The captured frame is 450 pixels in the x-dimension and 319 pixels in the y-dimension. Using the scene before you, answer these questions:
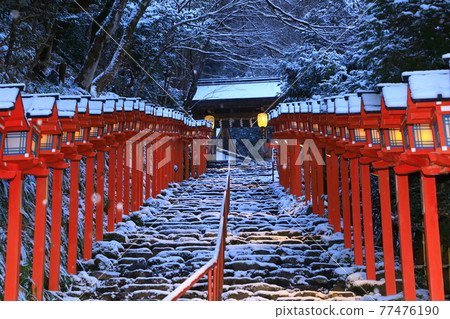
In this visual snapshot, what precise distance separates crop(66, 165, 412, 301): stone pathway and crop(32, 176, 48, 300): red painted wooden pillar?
1.13 meters

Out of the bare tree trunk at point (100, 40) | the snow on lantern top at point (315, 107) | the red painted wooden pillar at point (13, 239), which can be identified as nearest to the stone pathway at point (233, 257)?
the red painted wooden pillar at point (13, 239)

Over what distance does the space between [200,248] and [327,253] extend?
9.30 ft

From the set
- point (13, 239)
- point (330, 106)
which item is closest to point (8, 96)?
point (13, 239)

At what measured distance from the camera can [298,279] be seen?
8477mm

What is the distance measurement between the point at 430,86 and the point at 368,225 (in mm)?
4295

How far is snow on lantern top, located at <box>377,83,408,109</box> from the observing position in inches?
216

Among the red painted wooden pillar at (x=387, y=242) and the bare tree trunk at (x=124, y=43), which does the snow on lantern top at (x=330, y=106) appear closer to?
the red painted wooden pillar at (x=387, y=242)

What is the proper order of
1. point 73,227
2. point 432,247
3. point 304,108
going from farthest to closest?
point 304,108 → point 73,227 → point 432,247

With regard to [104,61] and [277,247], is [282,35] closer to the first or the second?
[104,61]

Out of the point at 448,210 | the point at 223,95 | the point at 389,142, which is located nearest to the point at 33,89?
the point at 389,142

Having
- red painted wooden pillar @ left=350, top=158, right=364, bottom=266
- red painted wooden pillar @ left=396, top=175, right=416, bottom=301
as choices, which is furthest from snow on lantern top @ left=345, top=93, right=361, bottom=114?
red painted wooden pillar @ left=350, top=158, right=364, bottom=266

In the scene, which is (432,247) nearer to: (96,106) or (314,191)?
(96,106)

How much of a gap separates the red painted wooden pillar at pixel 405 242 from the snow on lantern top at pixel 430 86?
233 cm

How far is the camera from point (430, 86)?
4645 millimetres
